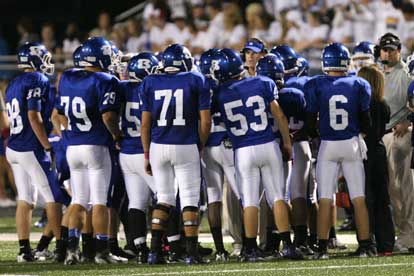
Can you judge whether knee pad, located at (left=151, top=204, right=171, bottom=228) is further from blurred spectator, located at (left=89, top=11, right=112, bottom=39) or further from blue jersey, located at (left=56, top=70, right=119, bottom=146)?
blurred spectator, located at (left=89, top=11, right=112, bottom=39)

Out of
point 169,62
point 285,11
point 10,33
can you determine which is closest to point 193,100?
point 169,62

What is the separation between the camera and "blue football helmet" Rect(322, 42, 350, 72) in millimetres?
10211

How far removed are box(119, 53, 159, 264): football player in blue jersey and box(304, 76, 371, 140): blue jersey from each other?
4.89 feet

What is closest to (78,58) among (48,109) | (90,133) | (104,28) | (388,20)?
(90,133)

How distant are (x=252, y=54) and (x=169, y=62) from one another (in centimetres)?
136

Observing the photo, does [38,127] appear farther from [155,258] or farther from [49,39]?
[49,39]

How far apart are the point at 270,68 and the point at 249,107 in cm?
65

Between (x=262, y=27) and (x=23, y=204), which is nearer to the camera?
(x=23, y=204)

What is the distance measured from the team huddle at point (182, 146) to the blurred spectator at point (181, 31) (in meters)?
7.34

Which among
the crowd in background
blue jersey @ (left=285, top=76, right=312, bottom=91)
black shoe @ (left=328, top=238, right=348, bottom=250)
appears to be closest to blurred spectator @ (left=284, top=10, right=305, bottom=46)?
the crowd in background

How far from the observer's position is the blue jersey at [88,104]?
1010 cm

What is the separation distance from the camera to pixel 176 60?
9.88 m

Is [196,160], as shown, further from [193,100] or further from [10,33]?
[10,33]

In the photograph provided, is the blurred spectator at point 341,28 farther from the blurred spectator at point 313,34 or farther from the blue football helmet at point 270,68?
the blue football helmet at point 270,68
